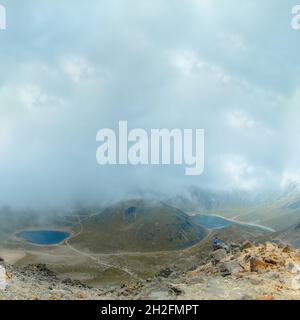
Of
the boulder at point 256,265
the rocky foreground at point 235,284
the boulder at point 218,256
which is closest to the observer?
the rocky foreground at point 235,284

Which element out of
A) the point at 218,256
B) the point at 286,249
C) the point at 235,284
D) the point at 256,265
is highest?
the point at 286,249

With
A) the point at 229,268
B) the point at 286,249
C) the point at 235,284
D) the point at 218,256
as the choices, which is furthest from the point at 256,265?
the point at 218,256

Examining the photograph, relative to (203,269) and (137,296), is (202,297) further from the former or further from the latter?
(203,269)

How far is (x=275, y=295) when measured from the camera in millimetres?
31094

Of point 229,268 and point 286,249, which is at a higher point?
point 286,249

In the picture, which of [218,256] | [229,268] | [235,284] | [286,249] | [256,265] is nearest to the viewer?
[235,284]

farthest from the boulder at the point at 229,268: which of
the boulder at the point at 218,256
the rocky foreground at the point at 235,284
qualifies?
the boulder at the point at 218,256

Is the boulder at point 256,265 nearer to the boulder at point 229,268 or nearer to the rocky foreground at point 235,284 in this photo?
the rocky foreground at point 235,284

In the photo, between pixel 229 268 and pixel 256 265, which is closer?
pixel 256 265

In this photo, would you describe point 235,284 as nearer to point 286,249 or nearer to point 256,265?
point 256,265
